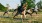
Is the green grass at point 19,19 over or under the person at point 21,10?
under

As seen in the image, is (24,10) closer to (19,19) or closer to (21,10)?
(21,10)

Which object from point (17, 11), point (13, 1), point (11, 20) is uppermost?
point (13, 1)

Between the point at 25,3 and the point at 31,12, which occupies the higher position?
the point at 25,3

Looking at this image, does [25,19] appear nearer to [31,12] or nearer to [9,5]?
[31,12]

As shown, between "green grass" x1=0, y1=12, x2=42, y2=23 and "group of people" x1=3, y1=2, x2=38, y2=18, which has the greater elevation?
"group of people" x1=3, y1=2, x2=38, y2=18

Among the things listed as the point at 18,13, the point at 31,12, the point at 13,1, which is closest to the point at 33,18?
the point at 31,12

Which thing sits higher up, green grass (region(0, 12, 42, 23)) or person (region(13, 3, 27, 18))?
person (region(13, 3, 27, 18))

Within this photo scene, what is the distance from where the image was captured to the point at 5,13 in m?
2.29

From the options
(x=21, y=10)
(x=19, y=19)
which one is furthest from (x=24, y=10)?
(x=19, y=19)

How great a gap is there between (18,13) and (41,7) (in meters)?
0.38

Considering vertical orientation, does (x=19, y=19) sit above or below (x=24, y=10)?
below

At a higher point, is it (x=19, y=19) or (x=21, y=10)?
(x=21, y=10)

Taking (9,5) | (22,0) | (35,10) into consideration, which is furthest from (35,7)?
(9,5)

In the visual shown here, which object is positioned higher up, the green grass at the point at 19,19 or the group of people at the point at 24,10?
the group of people at the point at 24,10
